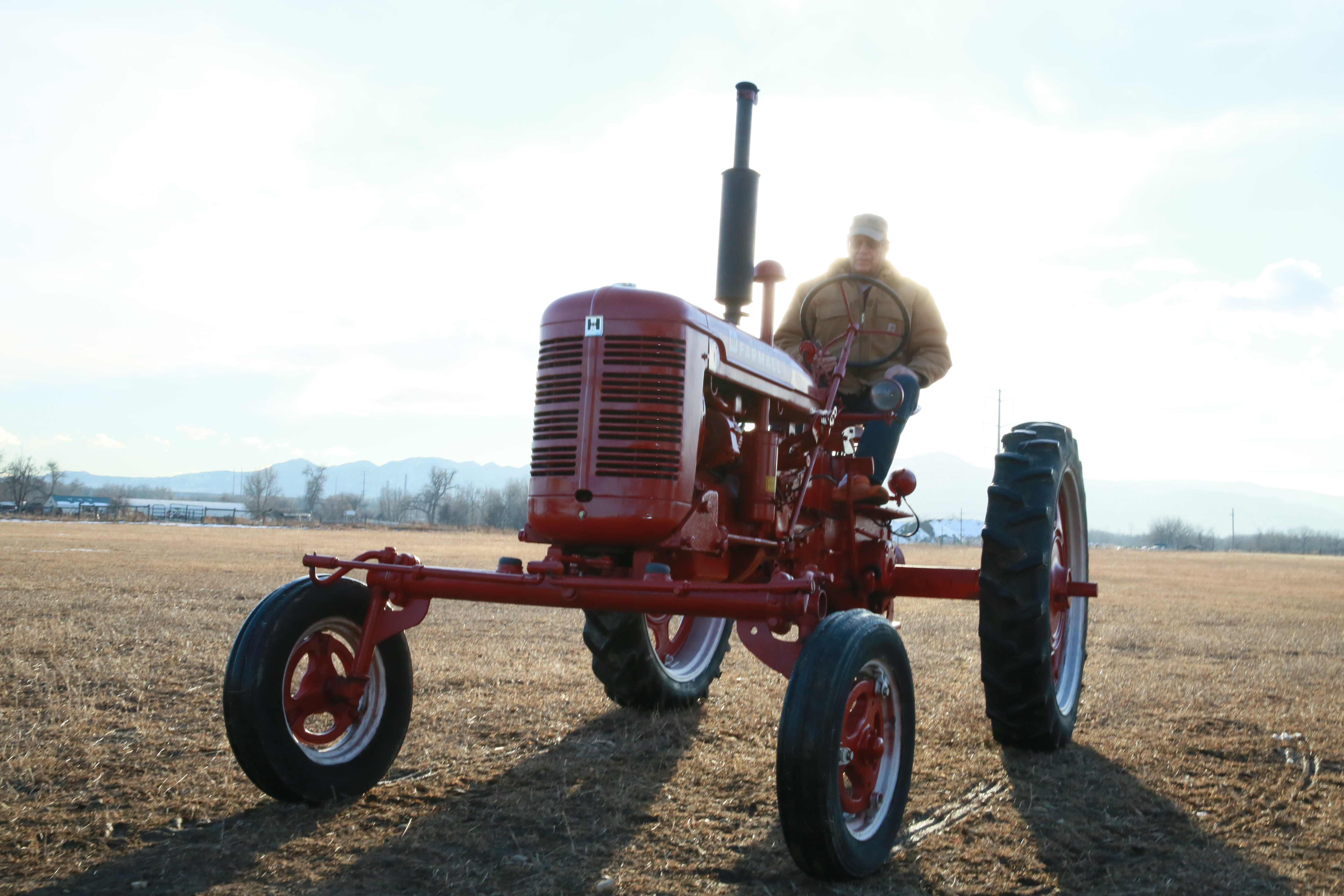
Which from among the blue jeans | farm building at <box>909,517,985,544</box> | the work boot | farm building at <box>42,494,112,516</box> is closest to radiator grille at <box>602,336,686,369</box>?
the work boot

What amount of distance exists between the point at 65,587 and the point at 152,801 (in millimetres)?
8334

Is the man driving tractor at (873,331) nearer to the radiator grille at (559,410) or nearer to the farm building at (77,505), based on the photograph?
the radiator grille at (559,410)

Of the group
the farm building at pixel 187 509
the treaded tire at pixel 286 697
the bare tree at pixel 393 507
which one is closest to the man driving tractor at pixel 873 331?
the treaded tire at pixel 286 697

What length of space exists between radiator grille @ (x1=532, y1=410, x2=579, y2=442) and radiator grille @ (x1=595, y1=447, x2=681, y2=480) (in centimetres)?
14

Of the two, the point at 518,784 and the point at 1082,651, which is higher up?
the point at 1082,651

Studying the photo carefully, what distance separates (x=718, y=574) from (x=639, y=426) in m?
0.84

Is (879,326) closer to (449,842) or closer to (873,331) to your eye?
(873,331)

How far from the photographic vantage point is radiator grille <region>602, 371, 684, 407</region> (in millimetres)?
3605

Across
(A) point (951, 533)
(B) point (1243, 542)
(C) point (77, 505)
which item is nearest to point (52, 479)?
(C) point (77, 505)

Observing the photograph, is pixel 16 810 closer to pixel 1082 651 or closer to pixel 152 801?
pixel 152 801

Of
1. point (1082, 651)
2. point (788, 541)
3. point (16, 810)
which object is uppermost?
point (788, 541)

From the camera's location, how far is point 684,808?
366 cm

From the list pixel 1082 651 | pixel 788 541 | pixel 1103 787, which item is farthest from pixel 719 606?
pixel 1082 651

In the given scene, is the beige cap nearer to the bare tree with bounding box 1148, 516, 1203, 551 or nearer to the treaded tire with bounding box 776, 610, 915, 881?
the treaded tire with bounding box 776, 610, 915, 881
